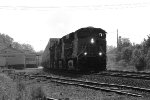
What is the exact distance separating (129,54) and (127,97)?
1639 inches

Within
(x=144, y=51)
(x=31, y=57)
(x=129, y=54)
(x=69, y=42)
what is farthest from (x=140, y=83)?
(x=31, y=57)

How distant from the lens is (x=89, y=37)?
23922 millimetres

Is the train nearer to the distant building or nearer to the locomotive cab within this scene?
the locomotive cab

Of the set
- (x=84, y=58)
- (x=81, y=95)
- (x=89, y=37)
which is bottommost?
(x=81, y=95)

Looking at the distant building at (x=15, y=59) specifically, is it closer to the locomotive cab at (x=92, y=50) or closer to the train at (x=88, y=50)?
the train at (x=88, y=50)

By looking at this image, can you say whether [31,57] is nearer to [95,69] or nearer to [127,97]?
[95,69]

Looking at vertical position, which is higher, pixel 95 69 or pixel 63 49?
pixel 63 49

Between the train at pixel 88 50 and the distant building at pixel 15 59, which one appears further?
the distant building at pixel 15 59

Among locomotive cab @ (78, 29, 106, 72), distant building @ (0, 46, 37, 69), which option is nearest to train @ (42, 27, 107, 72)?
locomotive cab @ (78, 29, 106, 72)

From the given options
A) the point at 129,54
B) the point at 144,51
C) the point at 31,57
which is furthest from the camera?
the point at 31,57

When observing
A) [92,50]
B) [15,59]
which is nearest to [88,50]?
[92,50]

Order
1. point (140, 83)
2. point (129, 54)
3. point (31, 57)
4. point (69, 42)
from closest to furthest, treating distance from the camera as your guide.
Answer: point (140, 83) < point (69, 42) < point (129, 54) < point (31, 57)

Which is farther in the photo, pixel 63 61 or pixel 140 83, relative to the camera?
pixel 63 61

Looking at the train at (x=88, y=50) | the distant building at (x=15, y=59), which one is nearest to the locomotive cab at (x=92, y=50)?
the train at (x=88, y=50)
